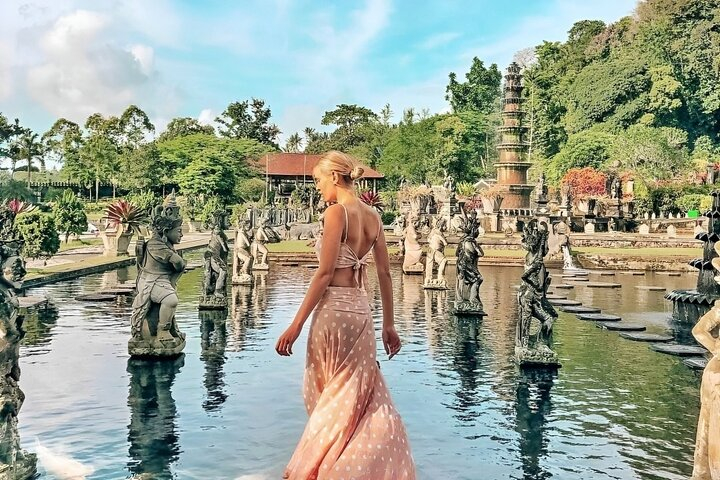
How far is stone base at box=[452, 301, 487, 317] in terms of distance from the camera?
16.3 metres

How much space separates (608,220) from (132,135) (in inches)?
1888

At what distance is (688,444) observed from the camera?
787 cm

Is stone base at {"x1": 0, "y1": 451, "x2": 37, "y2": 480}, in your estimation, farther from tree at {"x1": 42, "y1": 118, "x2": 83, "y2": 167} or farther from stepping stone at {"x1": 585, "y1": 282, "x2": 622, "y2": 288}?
tree at {"x1": 42, "y1": 118, "x2": 83, "y2": 167}

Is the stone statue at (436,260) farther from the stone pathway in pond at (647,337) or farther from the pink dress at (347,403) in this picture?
the pink dress at (347,403)

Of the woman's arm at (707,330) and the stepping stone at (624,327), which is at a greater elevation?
the woman's arm at (707,330)

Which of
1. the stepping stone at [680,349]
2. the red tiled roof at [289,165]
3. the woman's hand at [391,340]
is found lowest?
the stepping stone at [680,349]

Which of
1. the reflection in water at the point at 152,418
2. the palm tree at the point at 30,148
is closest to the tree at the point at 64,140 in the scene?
the palm tree at the point at 30,148

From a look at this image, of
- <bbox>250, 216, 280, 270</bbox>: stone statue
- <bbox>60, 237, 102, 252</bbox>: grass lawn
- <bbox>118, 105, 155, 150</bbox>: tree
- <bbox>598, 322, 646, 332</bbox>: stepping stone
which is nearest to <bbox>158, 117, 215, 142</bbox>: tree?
<bbox>118, 105, 155, 150</bbox>: tree

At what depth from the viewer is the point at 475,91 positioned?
9144 centimetres

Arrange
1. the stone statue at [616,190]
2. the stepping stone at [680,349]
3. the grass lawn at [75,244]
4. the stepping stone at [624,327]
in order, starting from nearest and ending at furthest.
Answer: the stepping stone at [680,349], the stepping stone at [624,327], the grass lawn at [75,244], the stone statue at [616,190]

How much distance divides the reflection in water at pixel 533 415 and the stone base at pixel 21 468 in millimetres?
4360

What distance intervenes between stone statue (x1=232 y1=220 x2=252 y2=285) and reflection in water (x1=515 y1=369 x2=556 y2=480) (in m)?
12.1

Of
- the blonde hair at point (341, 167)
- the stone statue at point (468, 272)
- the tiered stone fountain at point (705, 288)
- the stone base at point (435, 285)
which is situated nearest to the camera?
the blonde hair at point (341, 167)

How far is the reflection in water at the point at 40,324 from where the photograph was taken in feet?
43.2
